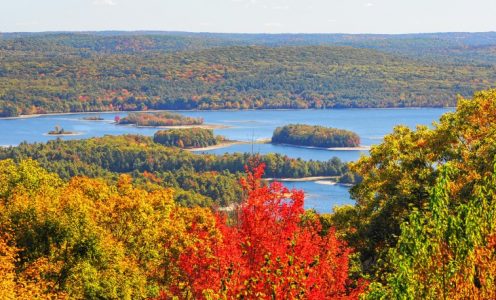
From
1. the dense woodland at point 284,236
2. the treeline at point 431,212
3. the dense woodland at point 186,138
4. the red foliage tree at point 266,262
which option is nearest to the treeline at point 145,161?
the dense woodland at point 186,138

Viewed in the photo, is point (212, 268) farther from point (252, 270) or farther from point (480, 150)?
point (480, 150)

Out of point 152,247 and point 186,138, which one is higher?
point 152,247

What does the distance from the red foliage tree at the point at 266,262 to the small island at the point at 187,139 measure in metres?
162

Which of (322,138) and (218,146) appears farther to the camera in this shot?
(322,138)

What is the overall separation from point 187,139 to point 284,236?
170719mm

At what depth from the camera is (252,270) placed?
23719 millimetres

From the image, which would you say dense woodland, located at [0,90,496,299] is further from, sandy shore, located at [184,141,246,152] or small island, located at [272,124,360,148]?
small island, located at [272,124,360,148]

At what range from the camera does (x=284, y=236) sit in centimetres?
2511

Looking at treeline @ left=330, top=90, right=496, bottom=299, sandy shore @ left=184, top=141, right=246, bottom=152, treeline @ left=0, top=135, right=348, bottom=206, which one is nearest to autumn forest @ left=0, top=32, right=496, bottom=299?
treeline @ left=330, top=90, right=496, bottom=299

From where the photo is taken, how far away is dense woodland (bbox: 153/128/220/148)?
7534 inches

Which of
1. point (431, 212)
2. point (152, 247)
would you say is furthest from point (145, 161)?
point (431, 212)

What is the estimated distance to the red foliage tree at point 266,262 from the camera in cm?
2108

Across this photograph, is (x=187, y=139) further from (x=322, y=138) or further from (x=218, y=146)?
(x=322, y=138)

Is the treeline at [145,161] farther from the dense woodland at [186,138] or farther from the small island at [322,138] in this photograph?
the small island at [322,138]
